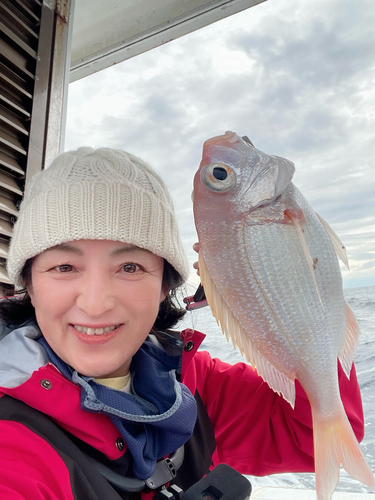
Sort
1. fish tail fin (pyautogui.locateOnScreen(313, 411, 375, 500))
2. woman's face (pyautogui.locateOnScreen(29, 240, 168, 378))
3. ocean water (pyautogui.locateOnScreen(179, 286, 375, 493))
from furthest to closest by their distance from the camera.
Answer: ocean water (pyautogui.locateOnScreen(179, 286, 375, 493)) < woman's face (pyautogui.locateOnScreen(29, 240, 168, 378)) < fish tail fin (pyautogui.locateOnScreen(313, 411, 375, 500))

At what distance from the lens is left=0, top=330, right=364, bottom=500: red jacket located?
0.89 m

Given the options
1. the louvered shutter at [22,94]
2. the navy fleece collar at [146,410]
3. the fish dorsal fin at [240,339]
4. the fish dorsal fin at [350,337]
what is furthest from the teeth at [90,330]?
the louvered shutter at [22,94]

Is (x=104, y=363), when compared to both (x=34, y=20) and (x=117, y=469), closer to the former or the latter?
(x=117, y=469)

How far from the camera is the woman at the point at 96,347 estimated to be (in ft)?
3.38

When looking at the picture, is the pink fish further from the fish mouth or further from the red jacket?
the fish mouth

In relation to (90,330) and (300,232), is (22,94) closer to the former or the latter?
(90,330)

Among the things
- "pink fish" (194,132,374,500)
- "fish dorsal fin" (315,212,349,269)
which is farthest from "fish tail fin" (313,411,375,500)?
"fish dorsal fin" (315,212,349,269)

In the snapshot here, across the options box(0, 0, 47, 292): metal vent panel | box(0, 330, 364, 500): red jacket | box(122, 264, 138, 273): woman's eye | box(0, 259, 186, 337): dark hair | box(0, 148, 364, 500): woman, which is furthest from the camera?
box(0, 0, 47, 292): metal vent panel

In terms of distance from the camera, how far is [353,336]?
97cm

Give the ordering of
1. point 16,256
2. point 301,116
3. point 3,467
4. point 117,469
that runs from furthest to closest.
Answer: point 301,116
point 16,256
point 117,469
point 3,467

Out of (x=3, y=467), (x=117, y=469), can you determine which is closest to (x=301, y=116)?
(x=117, y=469)

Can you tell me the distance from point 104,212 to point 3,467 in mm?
753

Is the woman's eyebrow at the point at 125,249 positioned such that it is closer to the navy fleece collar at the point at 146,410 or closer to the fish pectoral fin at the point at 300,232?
the navy fleece collar at the point at 146,410

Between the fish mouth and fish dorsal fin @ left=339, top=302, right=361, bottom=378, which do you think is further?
the fish mouth
